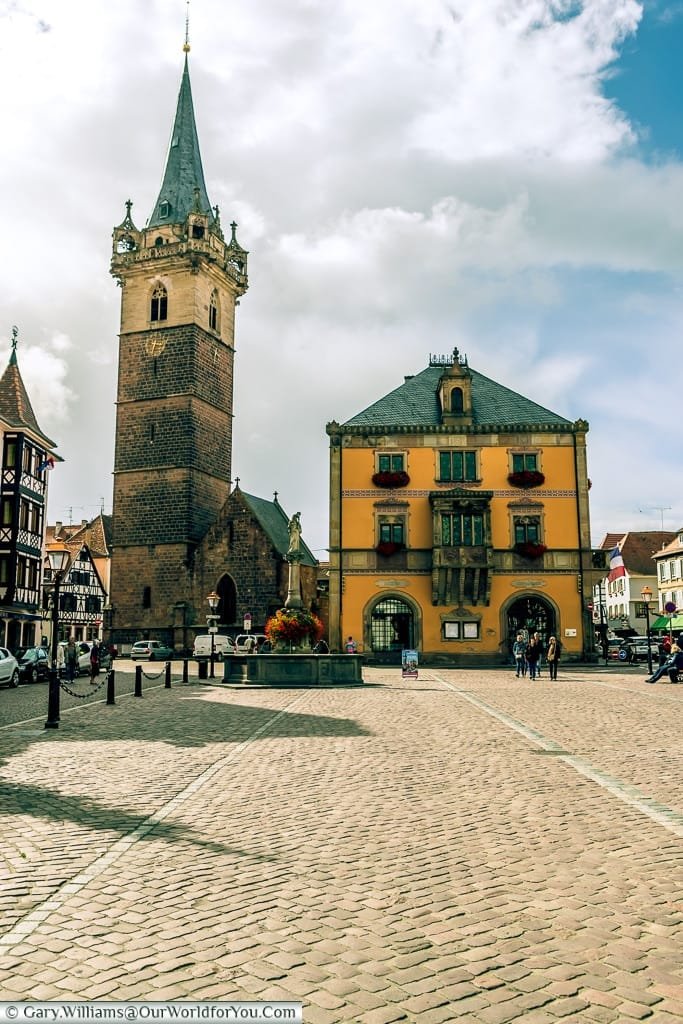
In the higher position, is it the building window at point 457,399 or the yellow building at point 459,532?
the building window at point 457,399

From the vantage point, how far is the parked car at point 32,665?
109ft

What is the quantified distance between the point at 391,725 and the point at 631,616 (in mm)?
75796

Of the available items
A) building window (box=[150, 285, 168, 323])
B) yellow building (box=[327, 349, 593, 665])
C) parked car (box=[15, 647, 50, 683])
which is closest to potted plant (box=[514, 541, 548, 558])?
yellow building (box=[327, 349, 593, 665])

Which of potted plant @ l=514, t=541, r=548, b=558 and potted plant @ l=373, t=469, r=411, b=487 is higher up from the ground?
potted plant @ l=373, t=469, r=411, b=487

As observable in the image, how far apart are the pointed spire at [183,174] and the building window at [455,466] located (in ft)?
98.5

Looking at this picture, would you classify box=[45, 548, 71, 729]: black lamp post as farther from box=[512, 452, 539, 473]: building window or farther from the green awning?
the green awning

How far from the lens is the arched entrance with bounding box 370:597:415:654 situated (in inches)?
1810

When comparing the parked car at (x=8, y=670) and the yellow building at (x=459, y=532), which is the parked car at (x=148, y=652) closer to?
the yellow building at (x=459, y=532)

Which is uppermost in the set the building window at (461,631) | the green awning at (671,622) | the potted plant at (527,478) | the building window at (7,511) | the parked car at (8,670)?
A: the potted plant at (527,478)

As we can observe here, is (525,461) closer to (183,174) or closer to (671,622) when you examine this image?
(671,622)

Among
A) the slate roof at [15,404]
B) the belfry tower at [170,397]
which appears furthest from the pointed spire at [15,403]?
the belfry tower at [170,397]

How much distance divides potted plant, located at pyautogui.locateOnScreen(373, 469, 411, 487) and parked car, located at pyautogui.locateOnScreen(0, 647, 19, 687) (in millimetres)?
21290

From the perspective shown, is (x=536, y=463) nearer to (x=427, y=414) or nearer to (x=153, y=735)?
(x=427, y=414)

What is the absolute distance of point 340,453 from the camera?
4719 centimetres
